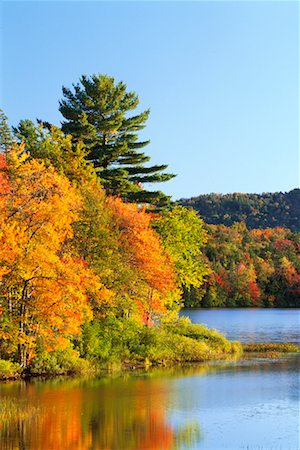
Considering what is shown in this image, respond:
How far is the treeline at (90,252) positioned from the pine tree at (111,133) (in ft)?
0.31

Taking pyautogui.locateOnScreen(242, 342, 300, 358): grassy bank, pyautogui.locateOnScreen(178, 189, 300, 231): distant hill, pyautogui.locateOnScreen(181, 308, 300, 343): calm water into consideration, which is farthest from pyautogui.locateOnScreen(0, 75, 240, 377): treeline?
pyautogui.locateOnScreen(178, 189, 300, 231): distant hill

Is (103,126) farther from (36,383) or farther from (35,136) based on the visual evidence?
(36,383)

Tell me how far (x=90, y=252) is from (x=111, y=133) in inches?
836

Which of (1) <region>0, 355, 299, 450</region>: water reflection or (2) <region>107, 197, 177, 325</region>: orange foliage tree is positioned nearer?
(1) <region>0, 355, 299, 450</region>: water reflection

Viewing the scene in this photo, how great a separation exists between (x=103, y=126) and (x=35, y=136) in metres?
6.28

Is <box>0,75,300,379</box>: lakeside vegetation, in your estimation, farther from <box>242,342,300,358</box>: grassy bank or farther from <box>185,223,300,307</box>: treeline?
<box>185,223,300,307</box>: treeline

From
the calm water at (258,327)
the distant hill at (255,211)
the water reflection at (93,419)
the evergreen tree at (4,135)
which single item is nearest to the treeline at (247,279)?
the calm water at (258,327)

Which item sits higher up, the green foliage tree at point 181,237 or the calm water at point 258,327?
the green foliage tree at point 181,237

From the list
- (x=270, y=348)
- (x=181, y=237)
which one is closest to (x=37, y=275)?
(x=181, y=237)

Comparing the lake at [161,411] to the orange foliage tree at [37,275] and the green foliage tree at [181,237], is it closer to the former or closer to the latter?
the orange foliage tree at [37,275]

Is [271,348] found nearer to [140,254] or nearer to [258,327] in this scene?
[140,254]

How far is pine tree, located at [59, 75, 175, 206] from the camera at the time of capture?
5922 cm

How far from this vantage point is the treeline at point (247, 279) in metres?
134

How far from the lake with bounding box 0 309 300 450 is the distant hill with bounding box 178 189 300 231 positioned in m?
146
